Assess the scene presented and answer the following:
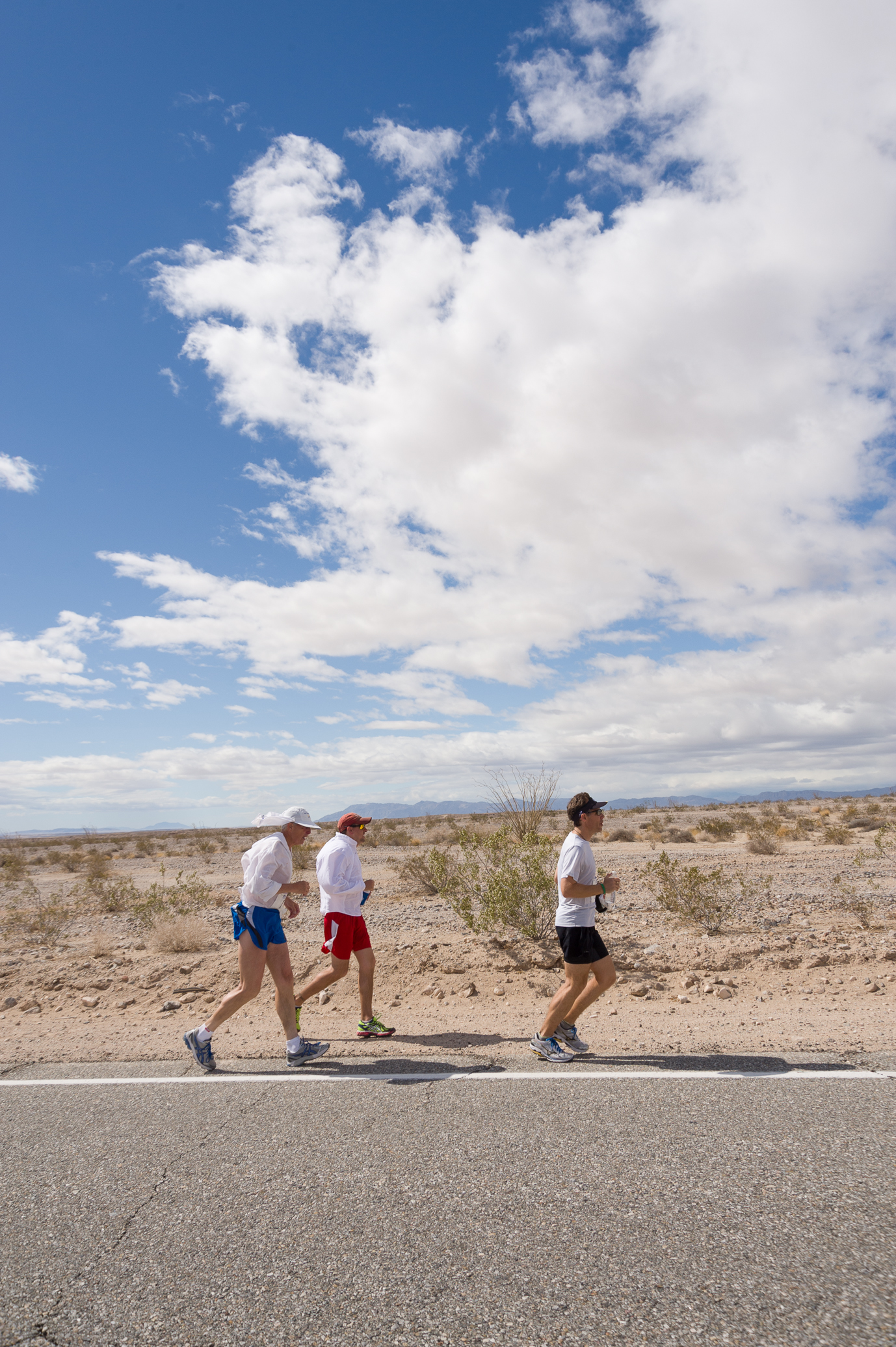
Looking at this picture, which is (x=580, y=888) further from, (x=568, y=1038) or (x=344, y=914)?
(x=344, y=914)

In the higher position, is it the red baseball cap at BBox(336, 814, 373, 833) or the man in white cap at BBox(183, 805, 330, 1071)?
the red baseball cap at BBox(336, 814, 373, 833)

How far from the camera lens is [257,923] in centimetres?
555

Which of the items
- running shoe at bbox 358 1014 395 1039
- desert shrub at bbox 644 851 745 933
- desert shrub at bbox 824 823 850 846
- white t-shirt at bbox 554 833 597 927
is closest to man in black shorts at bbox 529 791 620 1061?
white t-shirt at bbox 554 833 597 927

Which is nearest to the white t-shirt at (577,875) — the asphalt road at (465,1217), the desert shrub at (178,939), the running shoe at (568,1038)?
the running shoe at (568,1038)

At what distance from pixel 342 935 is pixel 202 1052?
4.35 feet

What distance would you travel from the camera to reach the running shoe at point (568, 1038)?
5469 millimetres

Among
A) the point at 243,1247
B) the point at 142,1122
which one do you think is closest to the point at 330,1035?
the point at 142,1122

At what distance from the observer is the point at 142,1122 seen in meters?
4.53

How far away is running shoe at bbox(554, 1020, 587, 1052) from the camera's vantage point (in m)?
5.47

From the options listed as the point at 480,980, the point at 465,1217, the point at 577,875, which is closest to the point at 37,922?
the point at 480,980

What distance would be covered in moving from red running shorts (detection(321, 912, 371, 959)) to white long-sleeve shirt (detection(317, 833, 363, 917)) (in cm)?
5

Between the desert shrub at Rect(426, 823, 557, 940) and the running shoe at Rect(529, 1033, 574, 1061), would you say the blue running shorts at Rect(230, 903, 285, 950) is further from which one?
the desert shrub at Rect(426, 823, 557, 940)

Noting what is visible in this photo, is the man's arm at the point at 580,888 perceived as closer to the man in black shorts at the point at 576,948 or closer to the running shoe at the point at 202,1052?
the man in black shorts at the point at 576,948

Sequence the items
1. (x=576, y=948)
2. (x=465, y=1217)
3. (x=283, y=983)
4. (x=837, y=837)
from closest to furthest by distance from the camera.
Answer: (x=465, y=1217)
(x=576, y=948)
(x=283, y=983)
(x=837, y=837)
